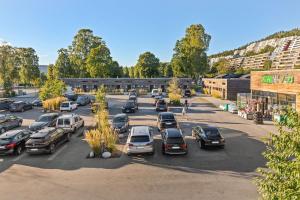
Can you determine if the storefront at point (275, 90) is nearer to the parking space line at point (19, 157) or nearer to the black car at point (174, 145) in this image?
the black car at point (174, 145)

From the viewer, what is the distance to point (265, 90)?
32844 millimetres

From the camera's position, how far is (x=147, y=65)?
103625 mm

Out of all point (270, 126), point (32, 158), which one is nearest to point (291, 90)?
point (270, 126)

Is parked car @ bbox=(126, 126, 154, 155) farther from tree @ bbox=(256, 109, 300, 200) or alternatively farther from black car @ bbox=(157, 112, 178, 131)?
tree @ bbox=(256, 109, 300, 200)

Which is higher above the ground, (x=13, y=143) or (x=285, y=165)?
(x=285, y=165)

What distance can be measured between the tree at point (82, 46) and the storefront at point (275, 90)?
62617mm

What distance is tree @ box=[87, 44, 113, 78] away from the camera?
8244 cm

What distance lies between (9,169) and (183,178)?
32.1 feet

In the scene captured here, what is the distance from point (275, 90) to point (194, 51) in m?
46.0

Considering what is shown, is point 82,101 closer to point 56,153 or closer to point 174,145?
point 56,153

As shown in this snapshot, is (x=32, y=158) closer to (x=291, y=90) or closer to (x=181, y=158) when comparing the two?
(x=181, y=158)

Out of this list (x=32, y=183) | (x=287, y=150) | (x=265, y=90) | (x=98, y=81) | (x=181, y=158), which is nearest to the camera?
(x=287, y=150)

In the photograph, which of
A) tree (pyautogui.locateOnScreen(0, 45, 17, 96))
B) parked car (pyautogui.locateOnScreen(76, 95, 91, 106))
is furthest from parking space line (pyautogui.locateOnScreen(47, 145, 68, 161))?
tree (pyautogui.locateOnScreen(0, 45, 17, 96))

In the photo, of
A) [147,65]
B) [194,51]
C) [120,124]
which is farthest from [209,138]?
[147,65]
